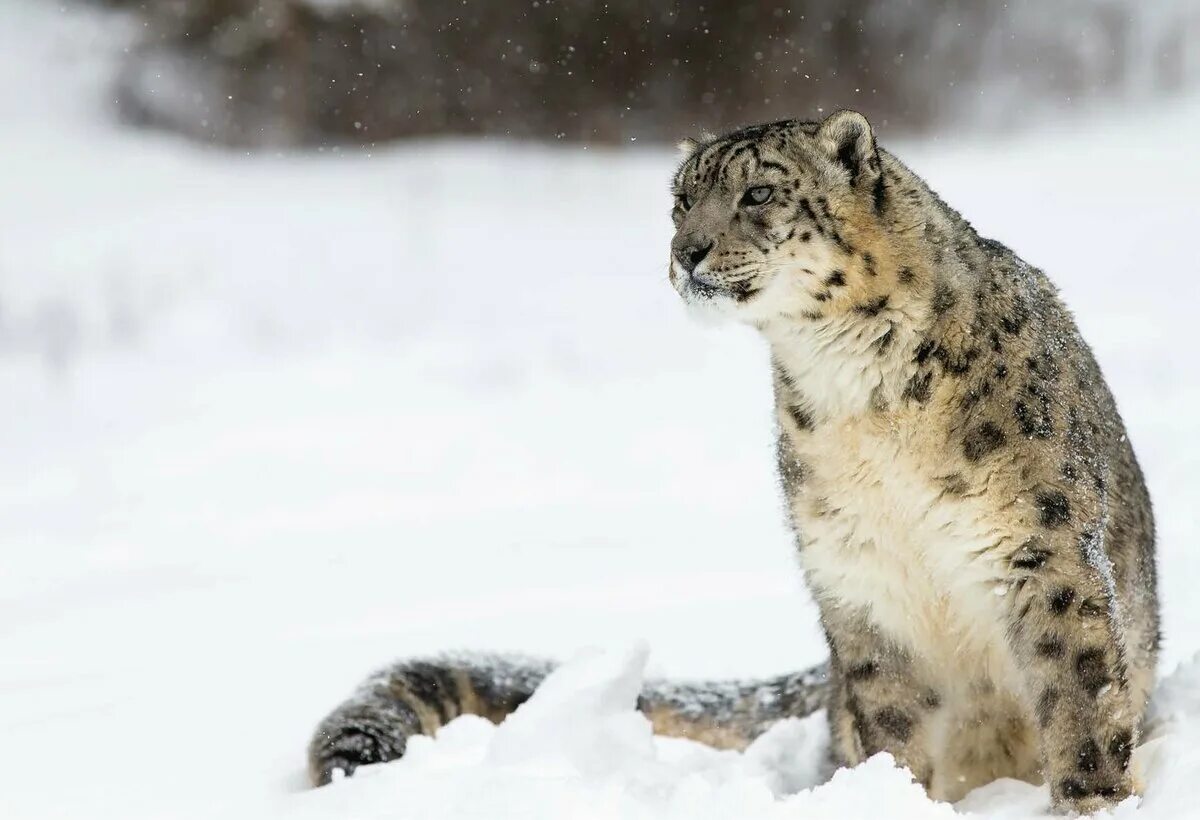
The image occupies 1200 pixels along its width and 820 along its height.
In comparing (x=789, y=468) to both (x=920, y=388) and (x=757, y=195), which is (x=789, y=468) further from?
(x=757, y=195)

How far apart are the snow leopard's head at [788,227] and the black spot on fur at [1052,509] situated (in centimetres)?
58

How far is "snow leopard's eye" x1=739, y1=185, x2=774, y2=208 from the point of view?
3500mm

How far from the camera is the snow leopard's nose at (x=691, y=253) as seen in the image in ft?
11.2

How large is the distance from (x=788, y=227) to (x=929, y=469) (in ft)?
2.10

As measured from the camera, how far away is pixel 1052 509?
3293 mm

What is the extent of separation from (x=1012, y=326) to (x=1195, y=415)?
552 centimetres

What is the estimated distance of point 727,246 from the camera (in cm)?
341

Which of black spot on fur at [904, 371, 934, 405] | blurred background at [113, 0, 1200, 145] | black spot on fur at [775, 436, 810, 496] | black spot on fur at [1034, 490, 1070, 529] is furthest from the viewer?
blurred background at [113, 0, 1200, 145]

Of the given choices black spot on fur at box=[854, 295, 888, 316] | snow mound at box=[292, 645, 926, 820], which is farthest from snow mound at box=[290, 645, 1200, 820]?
black spot on fur at box=[854, 295, 888, 316]

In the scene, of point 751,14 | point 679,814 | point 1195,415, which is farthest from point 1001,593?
point 751,14

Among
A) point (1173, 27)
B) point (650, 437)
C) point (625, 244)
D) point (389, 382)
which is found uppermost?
point (1173, 27)

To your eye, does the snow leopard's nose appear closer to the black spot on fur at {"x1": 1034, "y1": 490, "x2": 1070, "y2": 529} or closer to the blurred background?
the black spot on fur at {"x1": 1034, "y1": 490, "x2": 1070, "y2": 529}

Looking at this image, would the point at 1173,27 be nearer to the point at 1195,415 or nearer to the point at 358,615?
the point at 1195,415

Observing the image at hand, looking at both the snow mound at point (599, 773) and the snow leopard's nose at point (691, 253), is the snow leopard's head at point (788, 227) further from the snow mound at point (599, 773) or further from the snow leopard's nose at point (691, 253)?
the snow mound at point (599, 773)
